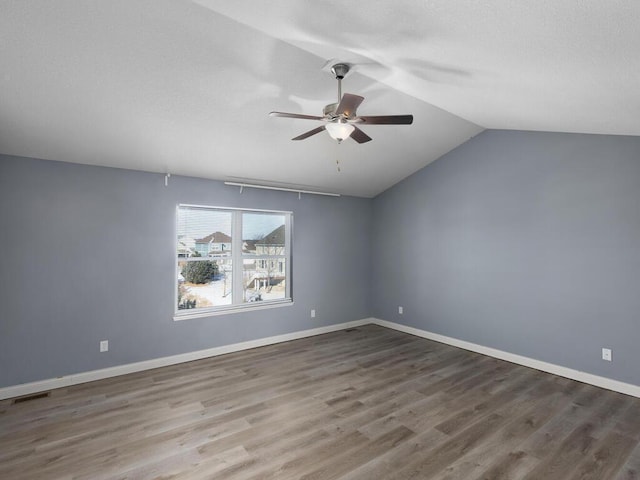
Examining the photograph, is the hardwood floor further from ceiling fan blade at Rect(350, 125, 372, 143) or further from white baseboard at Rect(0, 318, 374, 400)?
ceiling fan blade at Rect(350, 125, 372, 143)

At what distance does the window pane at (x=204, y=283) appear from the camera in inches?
165

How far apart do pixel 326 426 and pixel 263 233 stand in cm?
288

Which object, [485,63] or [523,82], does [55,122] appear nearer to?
[485,63]

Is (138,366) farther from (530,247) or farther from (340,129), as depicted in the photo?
(530,247)

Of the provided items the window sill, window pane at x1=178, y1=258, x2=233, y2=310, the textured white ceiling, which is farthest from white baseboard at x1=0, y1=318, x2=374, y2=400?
the textured white ceiling

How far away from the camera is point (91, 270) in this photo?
11.5 ft

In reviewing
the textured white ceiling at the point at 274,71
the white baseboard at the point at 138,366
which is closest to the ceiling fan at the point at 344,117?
the textured white ceiling at the point at 274,71

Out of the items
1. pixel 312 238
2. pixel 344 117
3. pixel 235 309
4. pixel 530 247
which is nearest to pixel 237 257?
pixel 235 309

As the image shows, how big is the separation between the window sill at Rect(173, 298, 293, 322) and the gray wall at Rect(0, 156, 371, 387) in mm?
68

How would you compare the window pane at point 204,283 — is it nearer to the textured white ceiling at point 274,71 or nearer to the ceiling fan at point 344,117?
the textured white ceiling at point 274,71

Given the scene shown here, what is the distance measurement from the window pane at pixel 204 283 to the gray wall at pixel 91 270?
0.72 ft

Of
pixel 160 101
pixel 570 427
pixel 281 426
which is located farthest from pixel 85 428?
pixel 570 427

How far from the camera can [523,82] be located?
2.30 meters

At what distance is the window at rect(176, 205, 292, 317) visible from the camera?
4.21 metres
